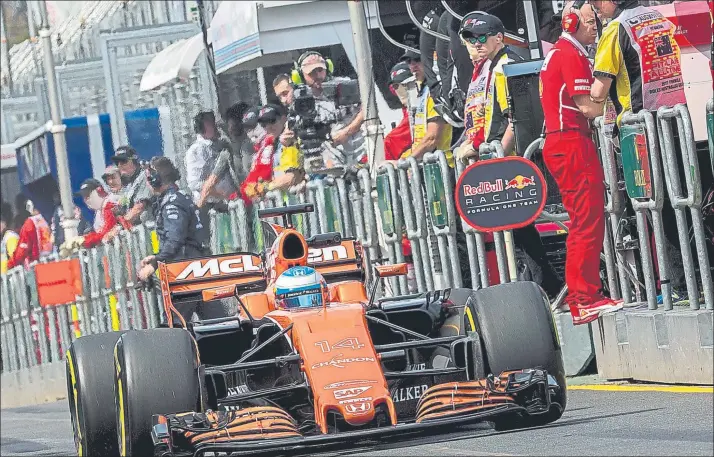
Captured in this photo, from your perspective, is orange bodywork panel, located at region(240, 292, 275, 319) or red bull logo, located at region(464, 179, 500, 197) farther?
red bull logo, located at region(464, 179, 500, 197)

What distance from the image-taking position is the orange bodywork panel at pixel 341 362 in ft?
28.6

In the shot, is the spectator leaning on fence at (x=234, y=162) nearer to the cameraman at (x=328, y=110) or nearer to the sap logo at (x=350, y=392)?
the cameraman at (x=328, y=110)

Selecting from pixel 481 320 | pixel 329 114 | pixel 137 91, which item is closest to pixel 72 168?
pixel 137 91

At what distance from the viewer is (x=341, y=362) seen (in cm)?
903

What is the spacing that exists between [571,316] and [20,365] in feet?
45.9

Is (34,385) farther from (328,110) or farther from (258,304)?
(258,304)

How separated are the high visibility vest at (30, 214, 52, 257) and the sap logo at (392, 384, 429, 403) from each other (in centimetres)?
1762

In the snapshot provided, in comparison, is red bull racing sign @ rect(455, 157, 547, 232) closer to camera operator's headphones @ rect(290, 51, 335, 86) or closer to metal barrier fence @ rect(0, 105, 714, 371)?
metal barrier fence @ rect(0, 105, 714, 371)

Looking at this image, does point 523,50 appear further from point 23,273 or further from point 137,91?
point 137,91

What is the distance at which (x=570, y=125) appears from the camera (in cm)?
1190

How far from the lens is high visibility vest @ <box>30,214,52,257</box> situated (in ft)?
88.1

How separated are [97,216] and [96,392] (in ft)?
44.2

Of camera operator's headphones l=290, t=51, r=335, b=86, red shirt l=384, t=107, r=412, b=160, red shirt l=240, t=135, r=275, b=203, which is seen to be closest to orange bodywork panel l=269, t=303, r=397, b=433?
red shirt l=384, t=107, r=412, b=160

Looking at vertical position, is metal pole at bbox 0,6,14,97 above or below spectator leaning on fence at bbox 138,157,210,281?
above
